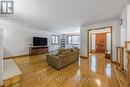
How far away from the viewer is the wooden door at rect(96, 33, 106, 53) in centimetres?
884

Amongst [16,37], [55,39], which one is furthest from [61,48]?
[55,39]

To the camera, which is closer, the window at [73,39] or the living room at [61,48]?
the living room at [61,48]

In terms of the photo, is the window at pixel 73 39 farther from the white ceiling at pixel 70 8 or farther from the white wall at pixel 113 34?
the white ceiling at pixel 70 8

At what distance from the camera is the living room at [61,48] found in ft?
8.40

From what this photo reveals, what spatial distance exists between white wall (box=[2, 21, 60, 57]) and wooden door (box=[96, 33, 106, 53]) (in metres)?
6.42

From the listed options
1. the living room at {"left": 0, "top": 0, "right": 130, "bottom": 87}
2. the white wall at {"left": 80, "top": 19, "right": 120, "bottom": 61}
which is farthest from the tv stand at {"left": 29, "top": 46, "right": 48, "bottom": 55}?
the white wall at {"left": 80, "top": 19, "right": 120, "bottom": 61}

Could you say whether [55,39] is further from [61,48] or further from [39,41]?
[61,48]

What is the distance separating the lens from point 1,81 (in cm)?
197

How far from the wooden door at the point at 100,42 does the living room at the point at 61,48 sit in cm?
227

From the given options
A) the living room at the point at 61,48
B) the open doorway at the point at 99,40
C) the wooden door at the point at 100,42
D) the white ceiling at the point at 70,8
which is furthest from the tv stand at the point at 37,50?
the wooden door at the point at 100,42

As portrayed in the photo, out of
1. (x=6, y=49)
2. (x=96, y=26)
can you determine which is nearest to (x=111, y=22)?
(x=96, y=26)

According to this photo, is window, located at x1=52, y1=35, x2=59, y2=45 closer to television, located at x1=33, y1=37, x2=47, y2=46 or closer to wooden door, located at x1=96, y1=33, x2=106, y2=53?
television, located at x1=33, y1=37, x2=47, y2=46

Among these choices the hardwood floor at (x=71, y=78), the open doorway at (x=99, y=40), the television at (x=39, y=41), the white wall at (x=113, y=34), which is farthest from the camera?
the open doorway at (x=99, y=40)

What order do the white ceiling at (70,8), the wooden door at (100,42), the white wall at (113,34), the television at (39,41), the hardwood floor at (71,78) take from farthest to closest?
1. the wooden door at (100,42)
2. the television at (39,41)
3. the white wall at (113,34)
4. the white ceiling at (70,8)
5. the hardwood floor at (71,78)
